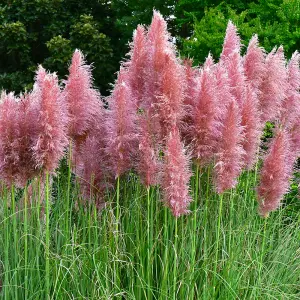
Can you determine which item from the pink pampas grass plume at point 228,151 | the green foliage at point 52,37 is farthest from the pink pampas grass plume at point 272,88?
the green foliage at point 52,37

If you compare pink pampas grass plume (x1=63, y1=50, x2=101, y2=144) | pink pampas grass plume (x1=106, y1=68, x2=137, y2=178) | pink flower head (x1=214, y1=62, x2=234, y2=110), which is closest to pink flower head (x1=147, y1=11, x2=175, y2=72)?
pink pampas grass plume (x1=106, y1=68, x2=137, y2=178)

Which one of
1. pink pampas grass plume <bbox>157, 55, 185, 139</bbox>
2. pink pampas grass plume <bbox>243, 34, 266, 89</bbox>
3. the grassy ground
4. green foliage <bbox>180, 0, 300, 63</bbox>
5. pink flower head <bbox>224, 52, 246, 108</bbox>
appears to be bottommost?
the grassy ground

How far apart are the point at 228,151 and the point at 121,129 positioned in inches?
24.3

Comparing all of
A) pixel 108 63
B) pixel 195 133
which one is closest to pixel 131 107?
pixel 195 133

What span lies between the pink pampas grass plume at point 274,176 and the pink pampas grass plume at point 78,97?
3.69 ft

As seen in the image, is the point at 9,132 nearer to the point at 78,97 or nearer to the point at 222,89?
the point at 78,97

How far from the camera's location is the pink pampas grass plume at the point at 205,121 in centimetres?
318

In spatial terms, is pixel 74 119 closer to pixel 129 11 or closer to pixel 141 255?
pixel 141 255

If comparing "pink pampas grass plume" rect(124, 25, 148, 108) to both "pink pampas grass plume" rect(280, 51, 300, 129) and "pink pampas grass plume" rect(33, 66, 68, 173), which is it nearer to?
"pink pampas grass plume" rect(33, 66, 68, 173)

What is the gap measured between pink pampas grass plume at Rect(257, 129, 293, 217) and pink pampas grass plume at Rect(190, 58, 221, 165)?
0.32 metres

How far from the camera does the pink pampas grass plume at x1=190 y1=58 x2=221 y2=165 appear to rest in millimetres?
3183

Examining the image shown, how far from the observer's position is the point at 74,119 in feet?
11.8

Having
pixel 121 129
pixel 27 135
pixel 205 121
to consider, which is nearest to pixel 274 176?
pixel 205 121

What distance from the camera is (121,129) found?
11.0ft
